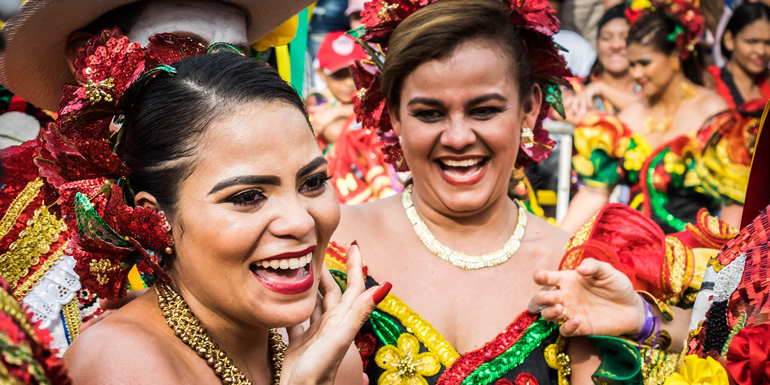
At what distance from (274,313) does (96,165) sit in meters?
0.54

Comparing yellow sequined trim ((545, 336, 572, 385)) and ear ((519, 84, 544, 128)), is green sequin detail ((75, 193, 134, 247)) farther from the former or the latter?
ear ((519, 84, 544, 128))

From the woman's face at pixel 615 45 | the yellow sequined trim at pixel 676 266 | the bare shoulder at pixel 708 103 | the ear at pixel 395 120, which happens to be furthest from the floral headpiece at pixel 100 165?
the woman's face at pixel 615 45

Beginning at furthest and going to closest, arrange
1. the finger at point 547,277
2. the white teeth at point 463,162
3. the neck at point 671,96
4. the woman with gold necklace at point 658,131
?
the neck at point 671,96
the woman with gold necklace at point 658,131
the white teeth at point 463,162
the finger at point 547,277

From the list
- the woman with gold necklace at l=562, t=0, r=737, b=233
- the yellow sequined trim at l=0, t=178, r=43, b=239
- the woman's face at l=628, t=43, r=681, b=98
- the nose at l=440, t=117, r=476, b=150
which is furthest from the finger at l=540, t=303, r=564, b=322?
the woman's face at l=628, t=43, r=681, b=98

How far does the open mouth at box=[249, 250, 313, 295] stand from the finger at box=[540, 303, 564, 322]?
0.84 meters

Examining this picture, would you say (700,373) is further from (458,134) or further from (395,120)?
(395,120)

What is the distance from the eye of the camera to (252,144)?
58.6 inches

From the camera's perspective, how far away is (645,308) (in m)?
2.23

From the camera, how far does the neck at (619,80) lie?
5910 millimetres

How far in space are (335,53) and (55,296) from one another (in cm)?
421

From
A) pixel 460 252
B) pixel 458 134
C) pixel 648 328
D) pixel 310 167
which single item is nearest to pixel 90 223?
pixel 310 167

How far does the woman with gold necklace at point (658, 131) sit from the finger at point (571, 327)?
7.51 feet

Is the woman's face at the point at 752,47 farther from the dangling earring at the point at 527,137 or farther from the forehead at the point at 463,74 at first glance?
the forehead at the point at 463,74

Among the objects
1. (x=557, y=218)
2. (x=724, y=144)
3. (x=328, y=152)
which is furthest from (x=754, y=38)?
(x=328, y=152)
